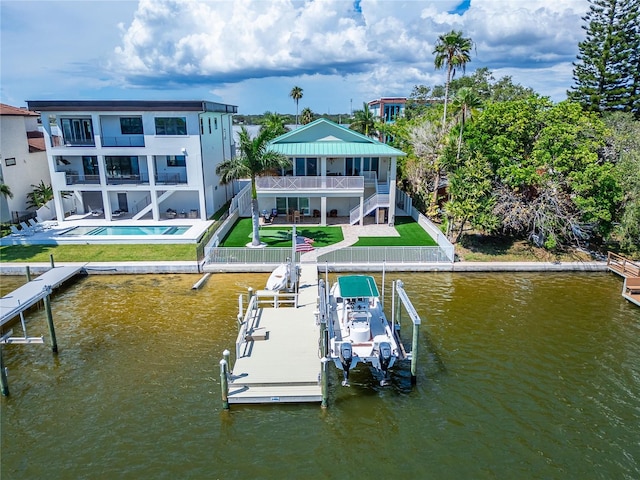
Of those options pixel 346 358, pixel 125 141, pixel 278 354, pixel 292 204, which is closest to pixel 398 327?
pixel 346 358

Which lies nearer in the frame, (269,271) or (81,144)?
(269,271)

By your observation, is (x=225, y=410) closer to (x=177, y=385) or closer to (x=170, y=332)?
(x=177, y=385)

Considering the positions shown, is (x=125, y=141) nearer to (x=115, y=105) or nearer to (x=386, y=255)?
(x=115, y=105)

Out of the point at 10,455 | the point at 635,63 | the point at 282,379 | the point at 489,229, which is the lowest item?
the point at 10,455

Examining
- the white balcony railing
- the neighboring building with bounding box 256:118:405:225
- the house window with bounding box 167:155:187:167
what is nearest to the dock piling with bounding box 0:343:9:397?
the neighboring building with bounding box 256:118:405:225

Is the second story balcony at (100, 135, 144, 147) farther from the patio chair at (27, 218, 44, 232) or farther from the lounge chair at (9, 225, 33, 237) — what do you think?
the lounge chair at (9, 225, 33, 237)

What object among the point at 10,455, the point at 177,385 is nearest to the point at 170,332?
the point at 177,385
